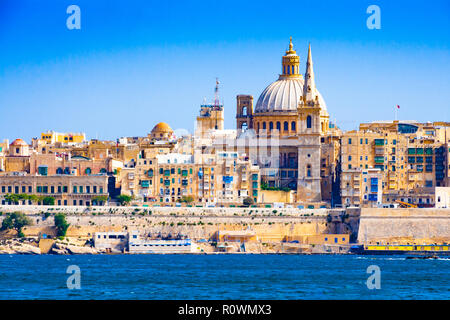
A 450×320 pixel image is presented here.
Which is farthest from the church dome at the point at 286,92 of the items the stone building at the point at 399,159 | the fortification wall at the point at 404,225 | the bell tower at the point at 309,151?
the fortification wall at the point at 404,225

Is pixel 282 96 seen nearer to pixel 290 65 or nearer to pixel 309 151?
pixel 290 65

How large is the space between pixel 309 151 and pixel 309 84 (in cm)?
634

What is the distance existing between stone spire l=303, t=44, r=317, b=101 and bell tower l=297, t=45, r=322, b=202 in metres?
0.72

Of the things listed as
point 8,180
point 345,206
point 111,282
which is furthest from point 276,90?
point 111,282

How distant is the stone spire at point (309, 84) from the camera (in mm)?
90125

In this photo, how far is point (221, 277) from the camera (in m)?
54.1

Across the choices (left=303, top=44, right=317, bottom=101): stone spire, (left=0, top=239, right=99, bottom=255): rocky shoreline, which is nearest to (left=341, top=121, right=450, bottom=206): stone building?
(left=303, top=44, right=317, bottom=101): stone spire

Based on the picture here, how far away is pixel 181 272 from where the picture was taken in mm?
57312

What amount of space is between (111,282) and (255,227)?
101 feet

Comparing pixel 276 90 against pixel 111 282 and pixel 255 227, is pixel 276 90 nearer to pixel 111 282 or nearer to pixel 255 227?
pixel 255 227

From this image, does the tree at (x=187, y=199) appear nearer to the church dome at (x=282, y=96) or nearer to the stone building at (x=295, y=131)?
the stone building at (x=295, y=131)

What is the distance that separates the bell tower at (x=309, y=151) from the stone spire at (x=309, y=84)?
0.72 m

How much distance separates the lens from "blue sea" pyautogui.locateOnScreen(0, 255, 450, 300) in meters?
45.2

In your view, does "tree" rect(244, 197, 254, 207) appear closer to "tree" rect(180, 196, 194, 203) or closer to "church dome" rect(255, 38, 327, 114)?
"tree" rect(180, 196, 194, 203)
